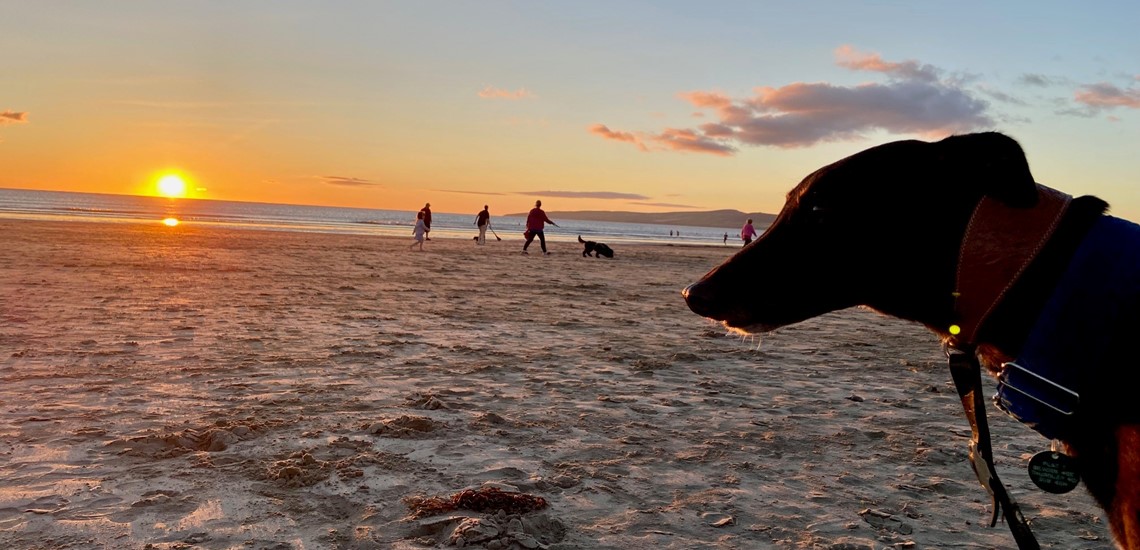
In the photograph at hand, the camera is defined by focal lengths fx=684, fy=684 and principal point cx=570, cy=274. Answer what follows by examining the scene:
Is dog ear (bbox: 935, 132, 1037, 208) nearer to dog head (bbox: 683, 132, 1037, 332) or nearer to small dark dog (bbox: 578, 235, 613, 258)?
dog head (bbox: 683, 132, 1037, 332)

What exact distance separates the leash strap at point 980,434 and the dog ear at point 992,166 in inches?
15.3

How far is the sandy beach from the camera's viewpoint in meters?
3.38

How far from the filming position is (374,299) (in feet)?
38.1

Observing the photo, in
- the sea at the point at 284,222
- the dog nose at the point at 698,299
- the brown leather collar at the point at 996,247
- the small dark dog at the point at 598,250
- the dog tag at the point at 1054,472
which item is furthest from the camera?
the sea at the point at 284,222

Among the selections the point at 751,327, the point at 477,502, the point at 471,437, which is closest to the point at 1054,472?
the point at 751,327

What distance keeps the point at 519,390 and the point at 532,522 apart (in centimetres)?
256

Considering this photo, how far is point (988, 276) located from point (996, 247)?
69 millimetres

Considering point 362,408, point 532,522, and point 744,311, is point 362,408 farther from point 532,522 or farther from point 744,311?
point 744,311

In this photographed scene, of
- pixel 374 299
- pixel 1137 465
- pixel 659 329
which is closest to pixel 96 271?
pixel 374 299

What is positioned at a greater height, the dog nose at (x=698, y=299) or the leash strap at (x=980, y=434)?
the dog nose at (x=698, y=299)

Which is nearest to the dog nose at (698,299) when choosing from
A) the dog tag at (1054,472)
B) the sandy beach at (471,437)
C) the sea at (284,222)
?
the dog tag at (1054,472)

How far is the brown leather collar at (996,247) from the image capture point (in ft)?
5.12

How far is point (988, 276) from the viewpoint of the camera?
160 cm

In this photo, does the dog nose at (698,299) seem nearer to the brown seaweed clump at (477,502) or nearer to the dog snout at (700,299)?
the dog snout at (700,299)
